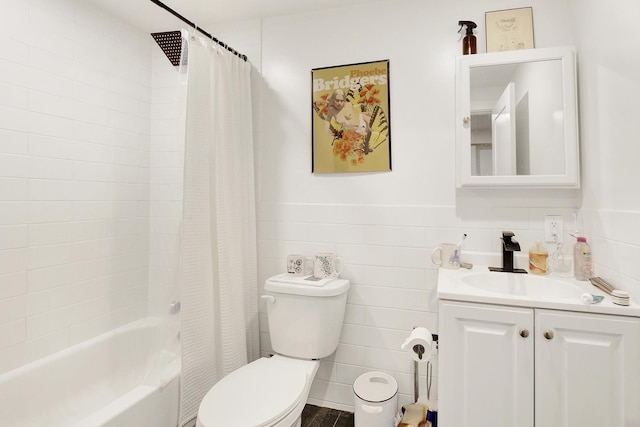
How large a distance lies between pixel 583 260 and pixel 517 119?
71 centimetres

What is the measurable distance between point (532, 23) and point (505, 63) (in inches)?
11.1

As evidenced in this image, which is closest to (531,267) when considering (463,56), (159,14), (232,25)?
(463,56)

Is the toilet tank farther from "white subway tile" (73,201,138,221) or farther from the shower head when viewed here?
the shower head

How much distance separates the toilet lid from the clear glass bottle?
1.32m

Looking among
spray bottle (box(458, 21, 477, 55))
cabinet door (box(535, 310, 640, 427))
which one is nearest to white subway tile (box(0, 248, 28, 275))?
cabinet door (box(535, 310, 640, 427))

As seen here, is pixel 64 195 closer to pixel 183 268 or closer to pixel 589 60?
pixel 183 268

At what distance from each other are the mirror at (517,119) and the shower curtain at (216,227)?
47.1 inches

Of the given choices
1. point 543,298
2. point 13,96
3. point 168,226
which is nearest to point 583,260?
point 543,298

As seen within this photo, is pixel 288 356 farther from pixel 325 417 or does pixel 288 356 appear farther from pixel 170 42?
pixel 170 42

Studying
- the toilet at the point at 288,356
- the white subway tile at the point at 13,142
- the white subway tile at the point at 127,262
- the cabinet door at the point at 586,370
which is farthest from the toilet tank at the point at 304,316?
the white subway tile at the point at 13,142

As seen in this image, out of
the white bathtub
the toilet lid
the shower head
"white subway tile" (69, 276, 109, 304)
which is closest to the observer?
the toilet lid

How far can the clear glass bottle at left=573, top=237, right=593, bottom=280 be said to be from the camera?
147 cm

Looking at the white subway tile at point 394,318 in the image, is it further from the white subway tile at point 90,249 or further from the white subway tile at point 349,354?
the white subway tile at point 90,249

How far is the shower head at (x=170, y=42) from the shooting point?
5.73ft
